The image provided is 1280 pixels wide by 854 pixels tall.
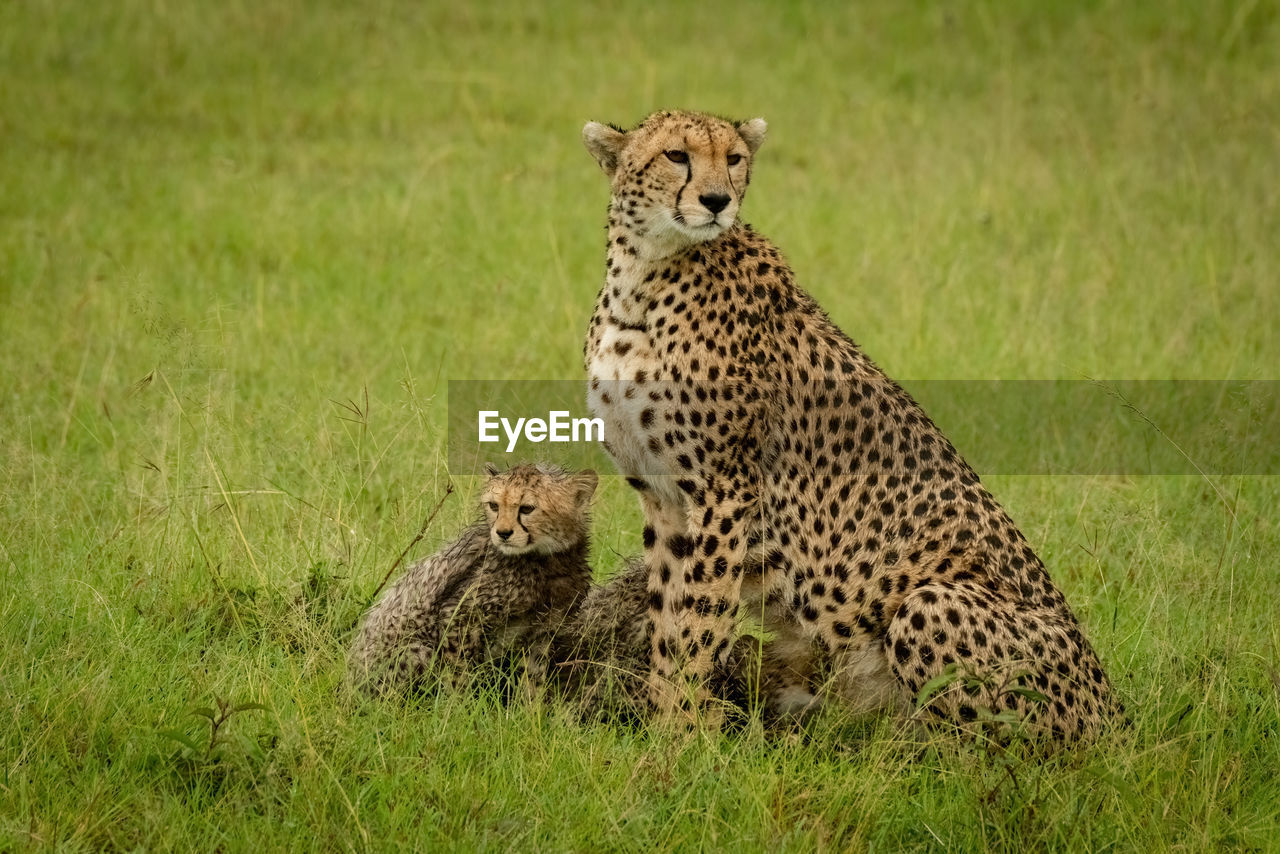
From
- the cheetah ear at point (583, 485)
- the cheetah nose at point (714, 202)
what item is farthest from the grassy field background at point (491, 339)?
the cheetah nose at point (714, 202)

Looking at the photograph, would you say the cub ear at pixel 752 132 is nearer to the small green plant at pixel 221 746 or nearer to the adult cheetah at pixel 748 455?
the adult cheetah at pixel 748 455

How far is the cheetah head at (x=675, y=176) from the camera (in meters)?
4.45

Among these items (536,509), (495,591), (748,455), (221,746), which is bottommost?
(221,746)

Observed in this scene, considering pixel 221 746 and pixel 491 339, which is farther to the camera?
pixel 491 339

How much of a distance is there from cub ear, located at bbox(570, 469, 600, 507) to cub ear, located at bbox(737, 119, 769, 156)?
1042mm

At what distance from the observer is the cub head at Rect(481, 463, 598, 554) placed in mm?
4582

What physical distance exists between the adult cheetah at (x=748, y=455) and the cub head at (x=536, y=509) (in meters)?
0.19

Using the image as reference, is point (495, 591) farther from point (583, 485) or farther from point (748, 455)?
point (748, 455)

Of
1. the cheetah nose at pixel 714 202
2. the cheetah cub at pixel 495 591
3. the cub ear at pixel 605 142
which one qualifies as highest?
the cub ear at pixel 605 142

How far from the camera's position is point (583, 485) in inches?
187

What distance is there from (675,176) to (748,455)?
78 centimetres

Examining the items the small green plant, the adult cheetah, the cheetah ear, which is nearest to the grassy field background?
the small green plant

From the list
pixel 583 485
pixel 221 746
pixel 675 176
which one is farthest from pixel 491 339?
pixel 221 746

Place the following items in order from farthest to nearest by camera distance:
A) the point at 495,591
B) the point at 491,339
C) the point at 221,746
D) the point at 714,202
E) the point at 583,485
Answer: the point at 491,339 → the point at 583,485 → the point at 495,591 → the point at 714,202 → the point at 221,746
